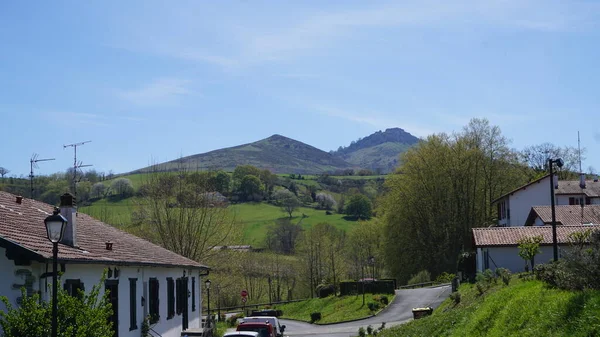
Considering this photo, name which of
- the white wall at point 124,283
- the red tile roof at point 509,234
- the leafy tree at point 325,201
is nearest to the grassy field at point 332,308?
the red tile roof at point 509,234

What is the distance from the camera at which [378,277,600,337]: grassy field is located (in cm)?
1142

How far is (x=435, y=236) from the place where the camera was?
65.1 meters

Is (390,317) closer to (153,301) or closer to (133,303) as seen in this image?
(153,301)

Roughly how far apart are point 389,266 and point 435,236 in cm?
517

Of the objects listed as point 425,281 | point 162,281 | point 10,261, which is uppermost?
point 10,261

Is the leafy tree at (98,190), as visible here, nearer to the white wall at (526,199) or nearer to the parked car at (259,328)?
the white wall at (526,199)

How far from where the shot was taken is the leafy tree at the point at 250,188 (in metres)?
128

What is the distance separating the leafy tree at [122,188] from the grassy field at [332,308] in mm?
44370

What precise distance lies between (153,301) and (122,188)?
256ft

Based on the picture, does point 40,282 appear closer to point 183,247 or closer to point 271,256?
point 183,247

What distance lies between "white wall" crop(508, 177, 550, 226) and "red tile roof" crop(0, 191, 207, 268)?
128ft

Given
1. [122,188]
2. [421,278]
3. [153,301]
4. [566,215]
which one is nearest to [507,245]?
[566,215]

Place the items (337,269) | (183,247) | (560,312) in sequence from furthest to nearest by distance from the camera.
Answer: (337,269) → (183,247) → (560,312)

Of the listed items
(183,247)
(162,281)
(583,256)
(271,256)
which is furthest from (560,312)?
(271,256)
